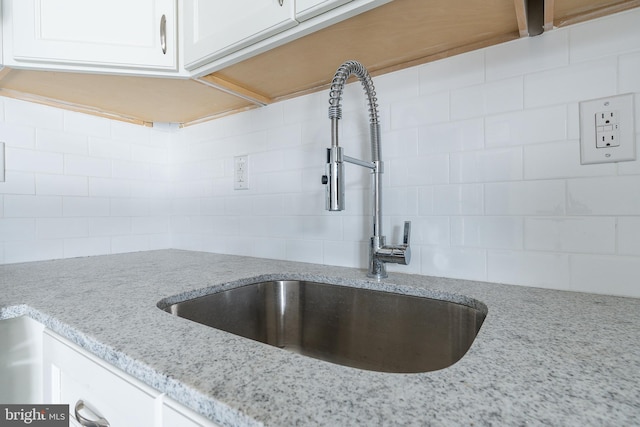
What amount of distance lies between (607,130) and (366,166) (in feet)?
1.74

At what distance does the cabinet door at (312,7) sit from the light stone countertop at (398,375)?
0.69m

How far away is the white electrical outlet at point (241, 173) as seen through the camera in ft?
4.37

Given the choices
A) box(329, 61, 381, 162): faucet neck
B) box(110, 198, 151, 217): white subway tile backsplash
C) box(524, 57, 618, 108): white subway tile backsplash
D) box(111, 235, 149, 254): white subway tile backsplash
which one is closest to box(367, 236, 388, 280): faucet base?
box(329, 61, 381, 162): faucet neck

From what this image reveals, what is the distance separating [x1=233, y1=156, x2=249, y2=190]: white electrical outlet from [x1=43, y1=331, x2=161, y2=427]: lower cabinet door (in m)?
0.83

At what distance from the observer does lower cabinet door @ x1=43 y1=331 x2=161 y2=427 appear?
0.42 meters

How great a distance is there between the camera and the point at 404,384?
13.3 inches

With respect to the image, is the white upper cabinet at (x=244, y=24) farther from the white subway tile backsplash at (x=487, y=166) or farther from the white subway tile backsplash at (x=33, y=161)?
the white subway tile backsplash at (x=33, y=161)

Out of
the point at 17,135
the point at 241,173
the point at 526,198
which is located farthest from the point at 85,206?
the point at 526,198

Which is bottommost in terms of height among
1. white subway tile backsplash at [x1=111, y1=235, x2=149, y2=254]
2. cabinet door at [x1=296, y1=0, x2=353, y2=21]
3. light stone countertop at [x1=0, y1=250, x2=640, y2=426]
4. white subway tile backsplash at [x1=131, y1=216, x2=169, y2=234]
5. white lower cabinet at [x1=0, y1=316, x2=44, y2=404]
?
white lower cabinet at [x1=0, y1=316, x2=44, y2=404]

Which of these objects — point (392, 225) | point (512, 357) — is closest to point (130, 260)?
point (392, 225)

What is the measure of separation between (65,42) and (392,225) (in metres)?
1.13

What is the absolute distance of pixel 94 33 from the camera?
97 centimetres

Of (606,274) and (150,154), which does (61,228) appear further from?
(606,274)

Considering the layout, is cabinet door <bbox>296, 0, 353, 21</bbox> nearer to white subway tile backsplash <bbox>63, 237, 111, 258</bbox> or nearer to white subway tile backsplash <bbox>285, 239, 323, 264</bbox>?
white subway tile backsplash <bbox>285, 239, 323, 264</bbox>
